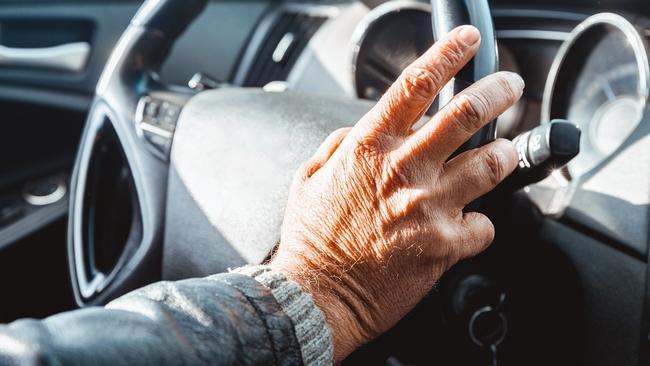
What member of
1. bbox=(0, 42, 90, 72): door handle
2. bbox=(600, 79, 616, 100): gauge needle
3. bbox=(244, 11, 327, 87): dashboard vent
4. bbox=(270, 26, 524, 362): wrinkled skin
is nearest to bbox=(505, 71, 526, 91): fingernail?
bbox=(270, 26, 524, 362): wrinkled skin

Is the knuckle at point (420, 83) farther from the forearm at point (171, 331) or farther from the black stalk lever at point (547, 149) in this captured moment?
the forearm at point (171, 331)

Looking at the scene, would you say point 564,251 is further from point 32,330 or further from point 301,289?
point 32,330

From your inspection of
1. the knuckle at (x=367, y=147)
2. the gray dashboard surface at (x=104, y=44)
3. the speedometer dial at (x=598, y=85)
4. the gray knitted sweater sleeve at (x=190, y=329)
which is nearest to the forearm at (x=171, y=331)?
the gray knitted sweater sleeve at (x=190, y=329)

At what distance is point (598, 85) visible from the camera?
135cm

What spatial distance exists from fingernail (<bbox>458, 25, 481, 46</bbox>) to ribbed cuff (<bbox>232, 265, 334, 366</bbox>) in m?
0.30

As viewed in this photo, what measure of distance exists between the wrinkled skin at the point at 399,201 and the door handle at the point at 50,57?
191 cm

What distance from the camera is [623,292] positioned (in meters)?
0.83

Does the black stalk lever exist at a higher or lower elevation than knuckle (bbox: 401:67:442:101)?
lower

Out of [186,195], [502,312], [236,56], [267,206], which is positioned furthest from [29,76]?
[502,312]

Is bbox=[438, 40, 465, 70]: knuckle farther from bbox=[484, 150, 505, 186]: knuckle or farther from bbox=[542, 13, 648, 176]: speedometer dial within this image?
bbox=[542, 13, 648, 176]: speedometer dial

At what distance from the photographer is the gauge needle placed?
1.30m

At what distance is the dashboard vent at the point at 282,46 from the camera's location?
A: 1.94 metres

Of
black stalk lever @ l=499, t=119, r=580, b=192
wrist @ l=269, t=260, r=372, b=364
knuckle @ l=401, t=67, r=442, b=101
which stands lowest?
wrist @ l=269, t=260, r=372, b=364

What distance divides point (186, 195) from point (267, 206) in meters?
0.20
